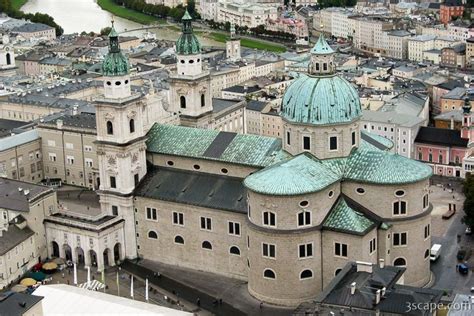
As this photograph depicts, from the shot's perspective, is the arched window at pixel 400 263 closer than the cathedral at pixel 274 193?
No

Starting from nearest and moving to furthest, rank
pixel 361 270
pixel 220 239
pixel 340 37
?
pixel 361 270 → pixel 220 239 → pixel 340 37

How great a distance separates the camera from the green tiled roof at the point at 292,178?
6253 cm

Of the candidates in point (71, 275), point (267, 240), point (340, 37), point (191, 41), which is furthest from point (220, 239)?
point (340, 37)

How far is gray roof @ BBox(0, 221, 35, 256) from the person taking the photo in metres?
68.5

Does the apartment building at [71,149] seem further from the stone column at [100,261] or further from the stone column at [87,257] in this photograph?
the stone column at [100,261]

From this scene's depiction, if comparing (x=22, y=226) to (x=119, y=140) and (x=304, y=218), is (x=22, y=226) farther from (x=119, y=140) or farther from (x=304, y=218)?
(x=304, y=218)

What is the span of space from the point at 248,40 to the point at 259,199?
137231mm

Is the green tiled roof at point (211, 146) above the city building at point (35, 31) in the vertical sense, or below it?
below

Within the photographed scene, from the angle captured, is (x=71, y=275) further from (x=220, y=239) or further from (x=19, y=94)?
(x=19, y=94)

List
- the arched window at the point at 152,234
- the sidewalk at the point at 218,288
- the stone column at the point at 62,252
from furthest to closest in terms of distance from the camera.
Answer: the stone column at the point at 62,252, the arched window at the point at 152,234, the sidewalk at the point at 218,288

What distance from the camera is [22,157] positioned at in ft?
295

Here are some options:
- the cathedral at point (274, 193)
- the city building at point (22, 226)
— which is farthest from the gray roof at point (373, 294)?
the city building at point (22, 226)

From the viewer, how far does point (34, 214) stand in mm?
71750

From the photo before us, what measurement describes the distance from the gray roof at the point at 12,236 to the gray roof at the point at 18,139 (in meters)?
18.7
